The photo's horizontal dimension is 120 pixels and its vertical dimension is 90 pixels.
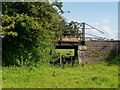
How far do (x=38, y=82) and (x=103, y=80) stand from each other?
117 inches

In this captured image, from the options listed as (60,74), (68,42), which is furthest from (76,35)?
(60,74)

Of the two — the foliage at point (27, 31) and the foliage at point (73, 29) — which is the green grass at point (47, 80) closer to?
the foliage at point (27, 31)

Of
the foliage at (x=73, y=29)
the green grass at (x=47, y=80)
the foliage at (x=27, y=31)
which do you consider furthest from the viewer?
the foliage at (x=73, y=29)

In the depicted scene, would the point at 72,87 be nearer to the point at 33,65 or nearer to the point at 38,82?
the point at 38,82

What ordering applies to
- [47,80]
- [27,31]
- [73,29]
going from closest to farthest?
[47,80], [27,31], [73,29]

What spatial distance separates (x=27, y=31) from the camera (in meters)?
21.2

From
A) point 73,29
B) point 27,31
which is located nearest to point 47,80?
point 27,31

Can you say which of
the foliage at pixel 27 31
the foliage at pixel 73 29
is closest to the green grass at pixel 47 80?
the foliage at pixel 27 31

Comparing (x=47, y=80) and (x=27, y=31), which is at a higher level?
(x=27, y=31)

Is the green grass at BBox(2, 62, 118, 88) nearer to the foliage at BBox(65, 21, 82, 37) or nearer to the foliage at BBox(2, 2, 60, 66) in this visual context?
the foliage at BBox(2, 2, 60, 66)

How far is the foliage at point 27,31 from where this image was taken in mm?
20391

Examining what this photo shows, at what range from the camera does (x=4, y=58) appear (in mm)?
22203

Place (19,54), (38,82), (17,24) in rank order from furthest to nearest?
1. (19,54)
2. (17,24)
3. (38,82)

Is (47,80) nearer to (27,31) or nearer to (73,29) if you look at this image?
(27,31)
